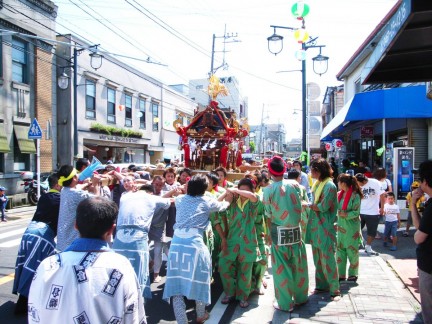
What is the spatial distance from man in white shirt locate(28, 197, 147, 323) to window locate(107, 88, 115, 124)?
21.3 metres

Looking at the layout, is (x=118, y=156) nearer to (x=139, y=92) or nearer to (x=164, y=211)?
(x=139, y=92)

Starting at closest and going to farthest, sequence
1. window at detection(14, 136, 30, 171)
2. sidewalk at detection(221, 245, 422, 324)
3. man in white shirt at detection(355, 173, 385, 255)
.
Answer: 1. sidewalk at detection(221, 245, 422, 324)
2. man in white shirt at detection(355, 173, 385, 255)
3. window at detection(14, 136, 30, 171)

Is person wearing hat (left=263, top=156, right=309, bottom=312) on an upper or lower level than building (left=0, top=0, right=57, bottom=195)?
lower

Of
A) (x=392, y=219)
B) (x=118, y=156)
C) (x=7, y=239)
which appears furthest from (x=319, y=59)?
(x=118, y=156)

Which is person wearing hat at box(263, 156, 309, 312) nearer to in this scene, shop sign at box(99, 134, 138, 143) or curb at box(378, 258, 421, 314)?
curb at box(378, 258, 421, 314)

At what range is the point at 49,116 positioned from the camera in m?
17.2

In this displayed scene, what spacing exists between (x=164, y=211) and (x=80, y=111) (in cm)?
1538

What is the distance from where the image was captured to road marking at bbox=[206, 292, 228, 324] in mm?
4195

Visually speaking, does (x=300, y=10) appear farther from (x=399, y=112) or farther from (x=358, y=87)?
(x=358, y=87)

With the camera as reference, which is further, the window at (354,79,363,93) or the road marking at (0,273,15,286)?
the window at (354,79,363,93)

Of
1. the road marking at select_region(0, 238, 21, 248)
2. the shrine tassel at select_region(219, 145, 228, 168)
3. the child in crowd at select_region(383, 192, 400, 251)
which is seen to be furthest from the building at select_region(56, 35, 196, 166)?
the child in crowd at select_region(383, 192, 400, 251)

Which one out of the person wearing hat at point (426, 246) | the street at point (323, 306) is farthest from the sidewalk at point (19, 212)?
the person wearing hat at point (426, 246)

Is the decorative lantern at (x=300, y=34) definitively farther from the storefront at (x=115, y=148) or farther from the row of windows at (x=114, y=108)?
the storefront at (x=115, y=148)

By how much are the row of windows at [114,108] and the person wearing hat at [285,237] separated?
16656mm
